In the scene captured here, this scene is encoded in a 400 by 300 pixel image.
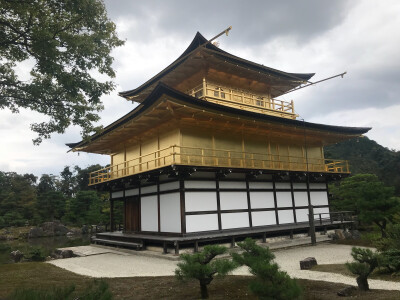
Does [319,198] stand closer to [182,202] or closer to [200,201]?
[200,201]

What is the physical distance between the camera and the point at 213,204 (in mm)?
15586

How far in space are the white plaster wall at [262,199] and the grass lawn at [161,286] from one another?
29.3ft

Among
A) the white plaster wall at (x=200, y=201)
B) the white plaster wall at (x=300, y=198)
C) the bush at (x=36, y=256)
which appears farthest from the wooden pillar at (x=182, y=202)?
the white plaster wall at (x=300, y=198)

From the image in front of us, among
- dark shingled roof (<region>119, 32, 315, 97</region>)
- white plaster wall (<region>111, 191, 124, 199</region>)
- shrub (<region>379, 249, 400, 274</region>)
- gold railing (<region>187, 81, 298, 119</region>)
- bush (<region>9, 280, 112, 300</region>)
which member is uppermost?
dark shingled roof (<region>119, 32, 315, 97</region>)

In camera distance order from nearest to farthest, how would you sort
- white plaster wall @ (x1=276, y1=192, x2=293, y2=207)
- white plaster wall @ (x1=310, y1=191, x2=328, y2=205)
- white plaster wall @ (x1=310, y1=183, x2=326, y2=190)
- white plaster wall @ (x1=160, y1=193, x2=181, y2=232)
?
white plaster wall @ (x1=160, y1=193, x2=181, y2=232), white plaster wall @ (x1=276, y1=192, x2=293, y2=207), white plaster wall @ (x1=310, y1=191, x2=328, y2=205), white plaster wall @ (x1=310, y1=183, x2=326, y2=190)

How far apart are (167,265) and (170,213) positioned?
12.5 ft

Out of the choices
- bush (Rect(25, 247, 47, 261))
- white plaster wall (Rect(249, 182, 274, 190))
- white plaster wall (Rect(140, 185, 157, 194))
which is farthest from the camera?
white plaster wall (Rect(249, 182, 274, 190))

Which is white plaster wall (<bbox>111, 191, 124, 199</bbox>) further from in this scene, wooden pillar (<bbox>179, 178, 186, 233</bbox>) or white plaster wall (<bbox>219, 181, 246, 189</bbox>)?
white plaster wall (<bbox>219, 181, 246, 189</bbox>)

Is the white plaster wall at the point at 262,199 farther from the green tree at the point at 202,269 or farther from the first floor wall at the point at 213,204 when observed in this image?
the green tree at the point at 202,269

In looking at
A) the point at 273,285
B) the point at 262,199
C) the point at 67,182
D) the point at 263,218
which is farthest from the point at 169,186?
the point at 67,182

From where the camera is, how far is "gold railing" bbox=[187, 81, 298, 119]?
1888 centimetres

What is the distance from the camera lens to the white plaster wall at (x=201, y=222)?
1461 cm

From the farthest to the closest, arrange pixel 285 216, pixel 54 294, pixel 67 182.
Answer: pixel 67 182 < pixel 285 216 < pixel 54 294

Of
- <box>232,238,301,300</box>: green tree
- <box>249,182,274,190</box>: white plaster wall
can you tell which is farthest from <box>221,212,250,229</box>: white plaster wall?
<box>232,238,301,300</box>: green tree
